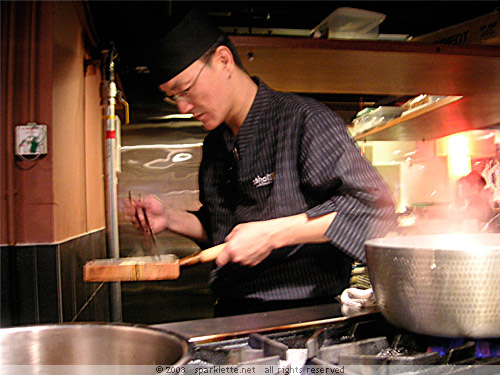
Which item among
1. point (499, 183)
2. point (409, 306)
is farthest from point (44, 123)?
point (499, 183)

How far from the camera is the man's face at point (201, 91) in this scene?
1.48 metres

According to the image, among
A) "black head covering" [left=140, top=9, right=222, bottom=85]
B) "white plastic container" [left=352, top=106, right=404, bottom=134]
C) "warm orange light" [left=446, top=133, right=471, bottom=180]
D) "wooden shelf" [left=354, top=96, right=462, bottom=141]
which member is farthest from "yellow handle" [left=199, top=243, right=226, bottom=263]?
"warm orange light" [left=446, top=133, right=471, bottom=180]

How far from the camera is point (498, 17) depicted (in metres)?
2.41

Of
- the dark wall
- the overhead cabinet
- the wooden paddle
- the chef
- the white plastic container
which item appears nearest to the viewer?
the wooden paddle

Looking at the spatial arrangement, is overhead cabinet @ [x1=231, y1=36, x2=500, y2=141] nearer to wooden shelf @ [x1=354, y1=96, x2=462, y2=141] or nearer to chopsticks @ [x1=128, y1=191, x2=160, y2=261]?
wooden shelf @ [x1=354, y1=96, x2=462, y2=141]

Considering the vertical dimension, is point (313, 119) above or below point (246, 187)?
above

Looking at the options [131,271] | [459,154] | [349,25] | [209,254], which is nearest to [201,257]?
[209,254]

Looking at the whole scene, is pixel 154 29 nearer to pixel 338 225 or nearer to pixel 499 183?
pixel 338 225

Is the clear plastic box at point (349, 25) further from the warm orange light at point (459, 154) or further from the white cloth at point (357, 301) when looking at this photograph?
the warm orange light at point (459, 154)

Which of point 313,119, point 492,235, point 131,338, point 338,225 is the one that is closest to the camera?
point 131,338

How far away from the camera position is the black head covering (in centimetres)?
146

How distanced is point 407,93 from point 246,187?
6.56ft

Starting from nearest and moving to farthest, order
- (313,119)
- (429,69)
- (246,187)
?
(313,119), (246,187), (429,69)

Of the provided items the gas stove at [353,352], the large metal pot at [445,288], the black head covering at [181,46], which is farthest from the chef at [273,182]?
the large metal pot at [445,288]
